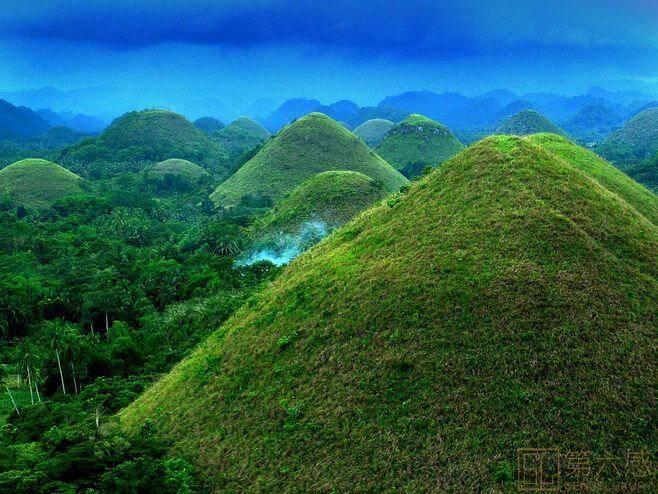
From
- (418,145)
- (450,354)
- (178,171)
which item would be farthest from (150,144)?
(450,354)

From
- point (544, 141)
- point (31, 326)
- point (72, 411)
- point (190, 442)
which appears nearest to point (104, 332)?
point (31, 326)

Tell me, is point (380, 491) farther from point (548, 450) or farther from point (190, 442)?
point (190, 442)

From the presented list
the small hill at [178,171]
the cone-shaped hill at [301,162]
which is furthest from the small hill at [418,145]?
the small hill at [178,171]

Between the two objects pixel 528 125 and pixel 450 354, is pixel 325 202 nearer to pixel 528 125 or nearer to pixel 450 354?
pixel 450 354

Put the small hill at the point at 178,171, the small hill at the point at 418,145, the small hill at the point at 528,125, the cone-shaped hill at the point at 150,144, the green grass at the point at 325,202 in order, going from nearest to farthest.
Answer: the green grass at the point at 325,202
the small hill at the point at 178,171
the small hill at the point at 418,145
the cone-shaped hill at the point at 150,144
the small hill at the point at 528,125

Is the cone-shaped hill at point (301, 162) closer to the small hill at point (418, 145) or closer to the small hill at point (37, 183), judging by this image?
the small hill at point (418, 145)

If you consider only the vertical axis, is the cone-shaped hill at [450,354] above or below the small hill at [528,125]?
below

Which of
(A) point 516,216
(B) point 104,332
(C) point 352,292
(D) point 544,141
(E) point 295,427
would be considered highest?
(D) point 544,141
